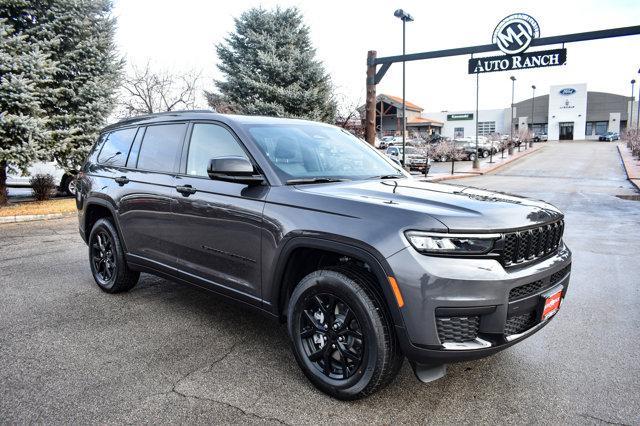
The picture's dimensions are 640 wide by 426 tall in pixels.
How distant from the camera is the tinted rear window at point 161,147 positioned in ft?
13.6

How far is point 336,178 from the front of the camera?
3.58 meters

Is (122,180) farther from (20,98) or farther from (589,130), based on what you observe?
(589,130)

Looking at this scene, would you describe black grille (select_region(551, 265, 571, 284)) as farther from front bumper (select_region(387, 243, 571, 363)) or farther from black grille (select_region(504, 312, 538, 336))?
front bumper (select_region(387, 243, 571, 363))

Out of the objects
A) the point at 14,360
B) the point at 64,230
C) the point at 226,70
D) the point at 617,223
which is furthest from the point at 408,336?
the point at 226,70

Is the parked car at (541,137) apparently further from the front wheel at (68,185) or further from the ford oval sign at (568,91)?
the front wheel at (68,185)

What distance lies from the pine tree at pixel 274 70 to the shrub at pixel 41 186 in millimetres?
8856

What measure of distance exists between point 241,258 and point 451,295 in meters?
1.58

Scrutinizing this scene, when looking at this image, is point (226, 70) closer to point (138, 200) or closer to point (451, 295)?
point (138, 200)

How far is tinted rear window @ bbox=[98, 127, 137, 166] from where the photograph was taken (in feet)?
16.0

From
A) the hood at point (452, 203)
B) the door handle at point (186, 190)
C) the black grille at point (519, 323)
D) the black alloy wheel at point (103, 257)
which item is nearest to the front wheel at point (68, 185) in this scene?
the black alloy wheel at point (103, 257)

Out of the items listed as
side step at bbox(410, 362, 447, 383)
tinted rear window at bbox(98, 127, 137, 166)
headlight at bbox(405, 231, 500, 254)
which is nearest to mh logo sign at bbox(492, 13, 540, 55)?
tinted rear window at bbox(98, 127, 137, 166)

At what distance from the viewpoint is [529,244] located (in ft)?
9.17

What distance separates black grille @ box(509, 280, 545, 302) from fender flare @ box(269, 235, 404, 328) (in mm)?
635

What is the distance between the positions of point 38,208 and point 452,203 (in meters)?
11.4
